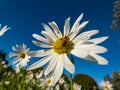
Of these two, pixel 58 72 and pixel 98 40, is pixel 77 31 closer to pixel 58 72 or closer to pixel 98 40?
pixel 98 40

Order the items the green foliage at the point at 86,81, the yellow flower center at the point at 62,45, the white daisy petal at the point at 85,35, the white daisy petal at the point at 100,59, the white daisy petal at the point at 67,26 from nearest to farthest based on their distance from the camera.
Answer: the white daisy petal at the point at 100,59 < the white daisy petal at the point at 85,35 < the yellow flower center at the point at 62,45 < the white daisy petal at the point at 67,26 < the green foliage at the point at 86,81

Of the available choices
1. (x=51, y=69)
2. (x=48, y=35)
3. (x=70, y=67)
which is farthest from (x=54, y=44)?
(x=70, y=67)

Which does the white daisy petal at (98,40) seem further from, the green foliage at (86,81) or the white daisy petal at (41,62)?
the green foliage at (86,81)

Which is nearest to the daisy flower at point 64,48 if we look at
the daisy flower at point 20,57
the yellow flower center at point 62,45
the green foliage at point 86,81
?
the yellow flower center at point 62,45

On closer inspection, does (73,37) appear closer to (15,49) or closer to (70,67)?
(70,67)

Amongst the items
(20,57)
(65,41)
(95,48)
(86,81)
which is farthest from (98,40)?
(86,81)

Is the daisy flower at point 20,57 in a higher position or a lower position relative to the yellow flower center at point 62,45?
higher

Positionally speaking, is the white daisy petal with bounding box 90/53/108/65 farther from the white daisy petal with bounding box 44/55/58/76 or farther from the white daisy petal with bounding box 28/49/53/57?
the white daisy petal with bounding box 28/49/53/57
